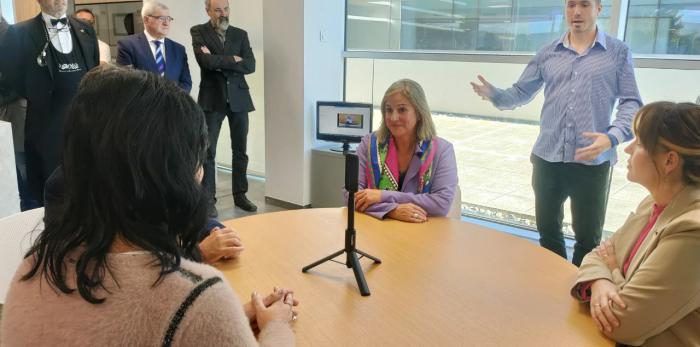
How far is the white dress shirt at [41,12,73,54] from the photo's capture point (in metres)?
2.99

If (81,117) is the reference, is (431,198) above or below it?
below

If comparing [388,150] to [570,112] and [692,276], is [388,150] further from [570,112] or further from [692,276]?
[692,276]

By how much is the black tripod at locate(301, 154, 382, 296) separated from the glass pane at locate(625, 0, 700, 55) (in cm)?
272

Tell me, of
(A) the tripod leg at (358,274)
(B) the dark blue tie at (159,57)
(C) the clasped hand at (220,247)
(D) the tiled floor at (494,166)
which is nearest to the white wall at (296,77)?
(D) the tiled floor at (494,166)

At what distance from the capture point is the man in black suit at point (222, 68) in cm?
423

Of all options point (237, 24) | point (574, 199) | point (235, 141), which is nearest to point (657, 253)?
point (574, 199)

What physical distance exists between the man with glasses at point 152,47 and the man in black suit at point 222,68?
0.84 ft

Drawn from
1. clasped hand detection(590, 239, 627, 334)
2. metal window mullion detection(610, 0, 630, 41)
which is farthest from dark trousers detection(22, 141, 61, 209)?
metal window mullion detection(610, 0, 630, 41)

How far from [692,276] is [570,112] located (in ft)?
5.52

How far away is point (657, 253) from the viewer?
1.21 m

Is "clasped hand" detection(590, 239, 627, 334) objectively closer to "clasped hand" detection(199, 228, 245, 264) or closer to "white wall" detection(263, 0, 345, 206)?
"clasped hand" detection(199, 228, 245, 264)

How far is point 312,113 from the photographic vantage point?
4.52 meters

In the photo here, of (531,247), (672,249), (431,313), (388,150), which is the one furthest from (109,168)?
(388,150)

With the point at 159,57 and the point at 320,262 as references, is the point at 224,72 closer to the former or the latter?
the point at 159,57
